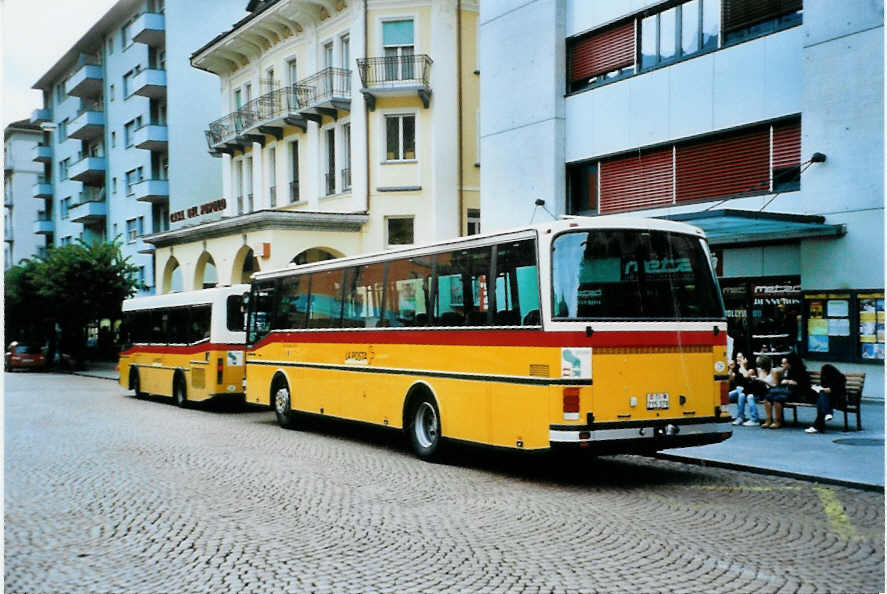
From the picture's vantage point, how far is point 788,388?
14656mm

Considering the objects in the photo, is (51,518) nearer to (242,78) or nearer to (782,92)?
(782,92)

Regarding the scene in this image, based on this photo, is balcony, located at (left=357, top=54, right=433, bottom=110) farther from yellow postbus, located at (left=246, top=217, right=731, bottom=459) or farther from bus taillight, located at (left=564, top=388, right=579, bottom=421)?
bus taillight, located at (left=564, top=388, right=579, bottom=421)

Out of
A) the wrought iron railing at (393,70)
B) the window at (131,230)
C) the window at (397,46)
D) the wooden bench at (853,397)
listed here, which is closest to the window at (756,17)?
the wooden bench at (853,397)

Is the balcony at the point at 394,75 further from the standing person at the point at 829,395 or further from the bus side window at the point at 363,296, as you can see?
the standing person at the point at 829,395

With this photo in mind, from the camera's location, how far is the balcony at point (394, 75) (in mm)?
31625

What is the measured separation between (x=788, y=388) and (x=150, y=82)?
42.5 meters

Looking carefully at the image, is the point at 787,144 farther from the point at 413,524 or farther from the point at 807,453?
the point at 413,524

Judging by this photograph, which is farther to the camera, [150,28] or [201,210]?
[150,28]

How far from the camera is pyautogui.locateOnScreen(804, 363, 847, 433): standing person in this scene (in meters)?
14.0

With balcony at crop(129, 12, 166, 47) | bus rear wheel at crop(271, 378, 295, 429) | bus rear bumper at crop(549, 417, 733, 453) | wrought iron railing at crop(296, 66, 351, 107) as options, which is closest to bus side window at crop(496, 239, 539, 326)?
bus rear bumper at crop(549, 417, 733, 453)

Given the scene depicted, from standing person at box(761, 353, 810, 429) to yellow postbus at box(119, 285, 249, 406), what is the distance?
36.3 feet

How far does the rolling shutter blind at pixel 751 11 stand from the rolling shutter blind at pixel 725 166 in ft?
7.10

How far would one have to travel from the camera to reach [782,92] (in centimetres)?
1794

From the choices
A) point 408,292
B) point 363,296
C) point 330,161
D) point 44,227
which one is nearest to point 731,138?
point 363,296
